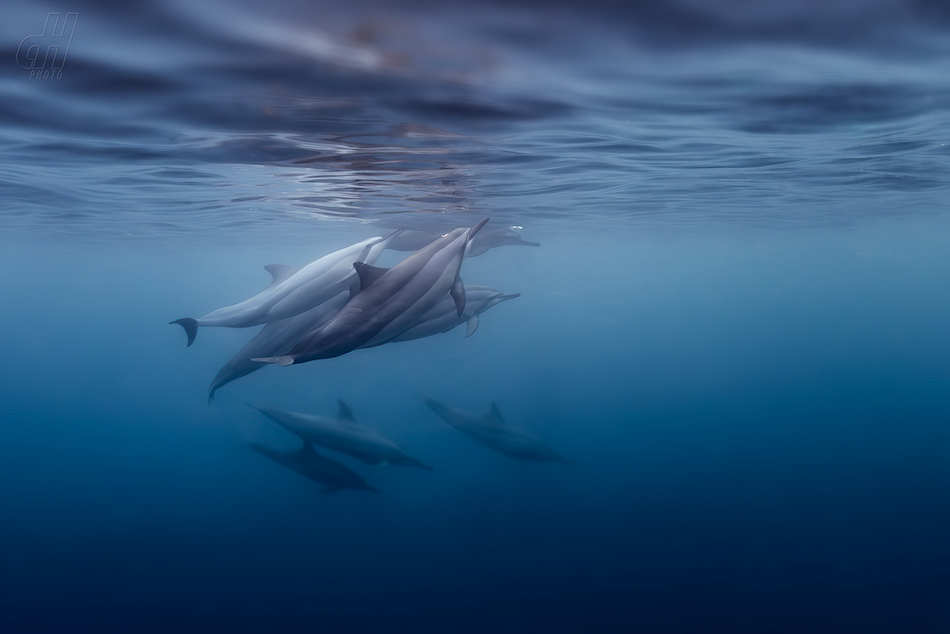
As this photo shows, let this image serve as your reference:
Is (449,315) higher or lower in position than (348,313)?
lower

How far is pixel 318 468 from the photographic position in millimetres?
11875

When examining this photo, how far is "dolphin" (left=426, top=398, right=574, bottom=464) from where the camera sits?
534 inches

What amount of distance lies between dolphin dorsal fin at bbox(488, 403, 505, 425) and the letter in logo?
1063 cm

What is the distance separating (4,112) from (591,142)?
906 cm

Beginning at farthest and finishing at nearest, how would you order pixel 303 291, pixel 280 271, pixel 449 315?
pixel 280 271
pixel 449 315
pixel 303 291

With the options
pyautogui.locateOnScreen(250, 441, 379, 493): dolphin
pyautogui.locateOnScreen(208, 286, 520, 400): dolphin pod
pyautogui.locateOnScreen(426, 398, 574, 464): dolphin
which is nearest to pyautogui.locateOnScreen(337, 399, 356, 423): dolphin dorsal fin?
pyautogui.locateOnScreen(250, 441, 379, 493): dolphin

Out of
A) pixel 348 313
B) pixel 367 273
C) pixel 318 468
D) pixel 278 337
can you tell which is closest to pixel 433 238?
pixel 278 337

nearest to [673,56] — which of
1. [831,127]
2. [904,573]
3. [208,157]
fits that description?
[831,127]

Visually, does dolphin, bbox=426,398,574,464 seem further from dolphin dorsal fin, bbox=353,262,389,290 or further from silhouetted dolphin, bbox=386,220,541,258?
dolphin dorsal fin, bbox=353,262,389,290

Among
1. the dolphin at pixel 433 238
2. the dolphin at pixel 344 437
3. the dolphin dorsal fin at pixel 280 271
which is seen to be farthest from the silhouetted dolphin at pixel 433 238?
the dolphin at pixel 344 437

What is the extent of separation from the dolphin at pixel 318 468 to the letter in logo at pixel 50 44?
825 cm

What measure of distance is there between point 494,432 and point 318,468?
4.34 metres

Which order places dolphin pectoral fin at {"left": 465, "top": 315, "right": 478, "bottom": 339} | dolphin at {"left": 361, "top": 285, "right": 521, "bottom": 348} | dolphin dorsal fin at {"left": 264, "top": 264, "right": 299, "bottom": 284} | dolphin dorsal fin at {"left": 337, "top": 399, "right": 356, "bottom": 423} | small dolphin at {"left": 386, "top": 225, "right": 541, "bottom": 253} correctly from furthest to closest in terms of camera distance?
dolphin dorsal fin at {"left": 337, "top": 399, "right": 356, "bottom": 423} < small dolphin at {"left": 386, "top": 225, "right": 541, "bottom": 253} < dolphin pectoral fin at {"left": 465, "top": 315, "right": 478, "bottom": 339} < dolphin dorsal fin at {"left": 264, "top": 264, "right": 299, "bottom": 284} < dolphin at {"left": 361, "top": 285, "right": 521, "bottom": 348}

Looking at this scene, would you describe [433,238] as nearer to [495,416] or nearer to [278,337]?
[278,337]
